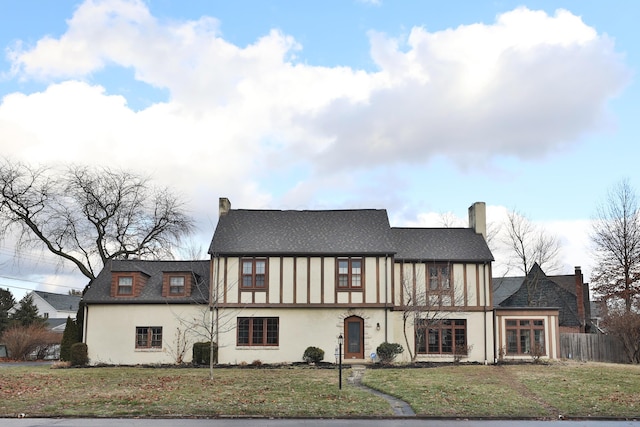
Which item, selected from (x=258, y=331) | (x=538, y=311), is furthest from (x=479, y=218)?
(x=258, y=331)

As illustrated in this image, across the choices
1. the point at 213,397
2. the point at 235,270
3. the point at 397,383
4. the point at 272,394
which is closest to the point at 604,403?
the point at 397,383

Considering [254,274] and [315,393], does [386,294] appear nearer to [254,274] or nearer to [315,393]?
[254,274]

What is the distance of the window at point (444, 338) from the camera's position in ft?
111

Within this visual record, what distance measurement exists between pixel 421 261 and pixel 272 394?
1721 centimetres

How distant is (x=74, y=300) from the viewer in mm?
92500

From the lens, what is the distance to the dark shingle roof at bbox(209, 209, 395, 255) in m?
33.8

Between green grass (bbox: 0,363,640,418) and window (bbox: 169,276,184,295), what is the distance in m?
7.02

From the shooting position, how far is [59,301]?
8850 centimetres

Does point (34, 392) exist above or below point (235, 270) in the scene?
below

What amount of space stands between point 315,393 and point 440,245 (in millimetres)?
18119

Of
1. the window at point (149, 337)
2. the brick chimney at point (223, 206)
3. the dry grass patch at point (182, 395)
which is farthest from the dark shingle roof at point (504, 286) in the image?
the dry grass patch at point (182, 395)

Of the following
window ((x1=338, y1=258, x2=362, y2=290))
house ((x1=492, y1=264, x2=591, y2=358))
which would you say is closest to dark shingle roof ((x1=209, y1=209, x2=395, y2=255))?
window ((x1=338, y1=258, x2=362, y2=290))

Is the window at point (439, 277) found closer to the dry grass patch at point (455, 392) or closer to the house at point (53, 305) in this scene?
the dry grass patch at point (455, 392)

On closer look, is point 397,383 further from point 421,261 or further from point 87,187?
point 87,187
